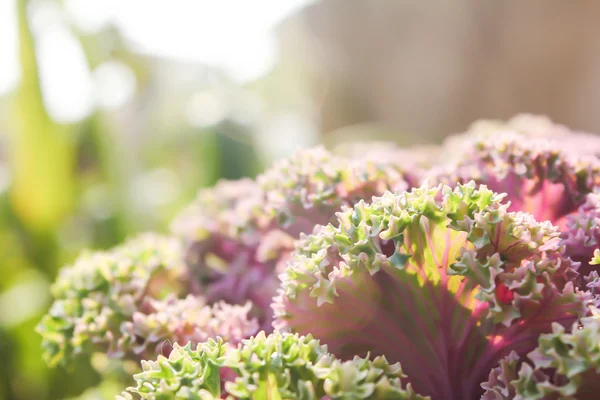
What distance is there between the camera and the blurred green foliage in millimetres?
1441

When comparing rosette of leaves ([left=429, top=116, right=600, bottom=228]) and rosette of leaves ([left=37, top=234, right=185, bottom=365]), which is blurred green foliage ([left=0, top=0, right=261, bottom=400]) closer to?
rosette of leaves ([left=37, top=234, right=185, bottom=365])

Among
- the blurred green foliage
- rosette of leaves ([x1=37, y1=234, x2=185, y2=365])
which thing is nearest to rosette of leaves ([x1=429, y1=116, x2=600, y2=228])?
rosette of leaves ([x1=37, y1=234, x2=185, y2=365])

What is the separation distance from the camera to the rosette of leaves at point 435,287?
1.40 feet

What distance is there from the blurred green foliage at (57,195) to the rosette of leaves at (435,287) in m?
0.98

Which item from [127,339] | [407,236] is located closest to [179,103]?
[127,339]

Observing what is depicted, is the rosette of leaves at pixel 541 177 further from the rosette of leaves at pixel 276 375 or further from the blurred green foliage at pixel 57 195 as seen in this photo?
the blurred green foliage at pixel 57 195

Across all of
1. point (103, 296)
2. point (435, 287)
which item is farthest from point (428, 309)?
point (103, 296)

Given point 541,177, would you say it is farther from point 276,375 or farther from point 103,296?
point 103,296

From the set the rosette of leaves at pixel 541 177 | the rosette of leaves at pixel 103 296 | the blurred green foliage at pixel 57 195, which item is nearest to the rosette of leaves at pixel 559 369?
the rosette of leaves at pixel 541 177

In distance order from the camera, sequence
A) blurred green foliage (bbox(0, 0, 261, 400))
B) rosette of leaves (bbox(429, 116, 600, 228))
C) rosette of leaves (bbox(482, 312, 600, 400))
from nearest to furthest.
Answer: rosette of leaves (bbox(482, 312, 600, 400)) < rosette of leaves (bbox(429, 116, 600, 228)) < blurred green foliage (bbox(0, 0, 261, 400))

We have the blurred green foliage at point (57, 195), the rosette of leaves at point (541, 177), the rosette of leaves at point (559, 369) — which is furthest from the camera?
the blurred green foliage at point (57, 195)

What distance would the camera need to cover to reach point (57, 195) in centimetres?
178

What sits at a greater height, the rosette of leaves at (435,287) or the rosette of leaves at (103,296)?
the rosette of leaves at (103,296)

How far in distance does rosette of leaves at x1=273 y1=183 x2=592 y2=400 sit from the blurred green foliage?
0.98 meters
